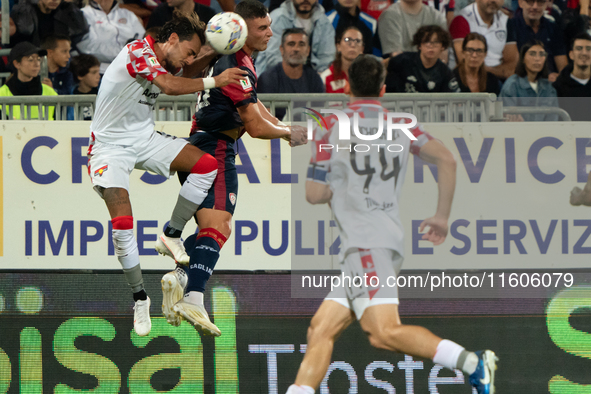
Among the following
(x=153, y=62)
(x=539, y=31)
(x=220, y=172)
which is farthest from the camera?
(x=539, y=31)

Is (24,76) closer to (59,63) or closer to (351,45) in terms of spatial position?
(59,63)

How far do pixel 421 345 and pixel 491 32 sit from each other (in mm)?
5562

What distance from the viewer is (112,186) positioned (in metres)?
6.02

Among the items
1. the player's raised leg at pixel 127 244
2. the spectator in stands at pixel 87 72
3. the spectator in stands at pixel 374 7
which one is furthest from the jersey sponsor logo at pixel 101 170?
the spectator in stands at pixel 374 7

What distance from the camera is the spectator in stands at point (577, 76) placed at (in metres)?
8.84

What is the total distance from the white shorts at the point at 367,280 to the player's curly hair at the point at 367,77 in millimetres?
1075

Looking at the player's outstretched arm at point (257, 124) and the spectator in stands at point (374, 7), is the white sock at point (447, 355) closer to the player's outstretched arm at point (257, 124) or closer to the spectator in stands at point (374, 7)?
the player's outstretched arm at point (257, 124)

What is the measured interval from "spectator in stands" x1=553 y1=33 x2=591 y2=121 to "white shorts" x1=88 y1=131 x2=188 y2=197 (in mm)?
4687

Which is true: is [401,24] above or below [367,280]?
above

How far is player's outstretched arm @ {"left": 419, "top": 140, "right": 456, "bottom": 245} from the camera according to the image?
5.18 m

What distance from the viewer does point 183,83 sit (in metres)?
5.61

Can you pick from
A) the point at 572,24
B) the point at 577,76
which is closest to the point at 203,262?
the point at 577,76

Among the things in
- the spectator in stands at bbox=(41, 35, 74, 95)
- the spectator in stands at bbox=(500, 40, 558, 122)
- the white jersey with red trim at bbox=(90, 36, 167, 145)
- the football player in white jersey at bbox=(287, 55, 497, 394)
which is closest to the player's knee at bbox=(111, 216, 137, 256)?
the white jersey with red trim at bbox=(90, 36, 167, 145)

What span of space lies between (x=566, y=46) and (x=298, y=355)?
5.59 m
